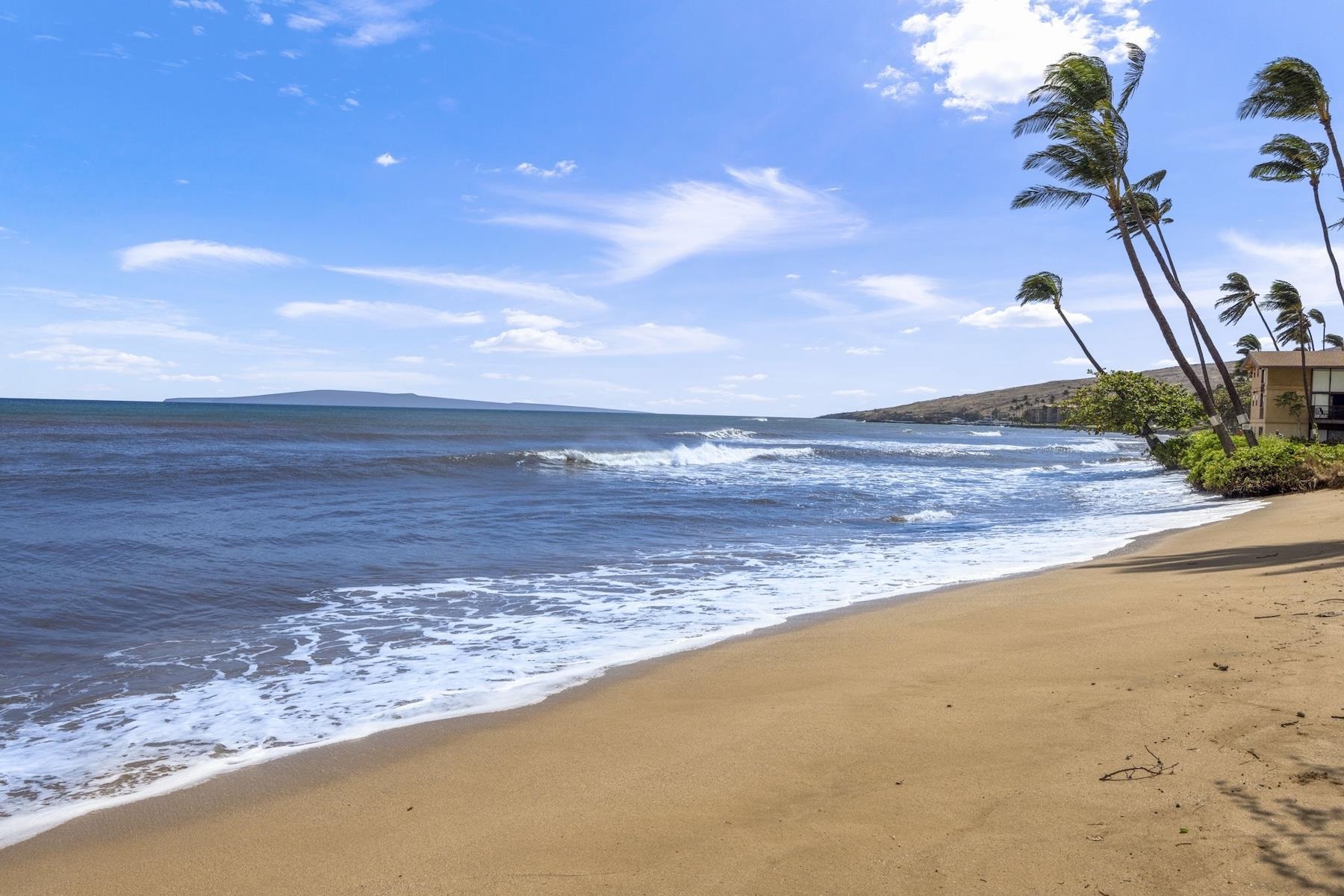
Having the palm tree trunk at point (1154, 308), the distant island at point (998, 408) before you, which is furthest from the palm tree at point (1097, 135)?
the distant island at point (998, 408)

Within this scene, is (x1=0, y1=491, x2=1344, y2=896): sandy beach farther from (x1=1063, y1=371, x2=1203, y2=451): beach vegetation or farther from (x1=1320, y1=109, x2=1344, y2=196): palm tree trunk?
(x1=1063, y1=371, x2=1203, y2=451): beach vegetation

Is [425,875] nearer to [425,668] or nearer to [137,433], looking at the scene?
[425,668]

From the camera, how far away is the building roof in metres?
37.5

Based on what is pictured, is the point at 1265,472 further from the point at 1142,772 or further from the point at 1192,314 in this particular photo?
the point at 1142,772

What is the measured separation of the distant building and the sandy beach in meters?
40.2

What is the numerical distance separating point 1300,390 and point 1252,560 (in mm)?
37486

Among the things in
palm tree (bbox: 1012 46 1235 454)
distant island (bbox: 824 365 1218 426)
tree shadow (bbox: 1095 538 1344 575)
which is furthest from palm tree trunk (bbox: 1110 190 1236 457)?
distant island (bbox: 824 365 1218 426)

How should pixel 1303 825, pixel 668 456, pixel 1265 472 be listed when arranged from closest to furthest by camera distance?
pixel 1303 825 → pixel 1265 472 → pixel 668 456

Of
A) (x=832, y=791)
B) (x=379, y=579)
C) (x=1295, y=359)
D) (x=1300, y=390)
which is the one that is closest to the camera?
(x=832, y=791)

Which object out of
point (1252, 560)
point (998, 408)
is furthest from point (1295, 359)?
point (998, 408)

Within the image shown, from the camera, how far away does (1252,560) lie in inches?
369

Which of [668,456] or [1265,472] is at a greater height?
[1265,472]

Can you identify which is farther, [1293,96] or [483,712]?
[1293,96]

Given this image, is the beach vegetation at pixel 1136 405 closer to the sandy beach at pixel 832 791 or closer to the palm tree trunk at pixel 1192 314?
the palm tree trunk at pixel 1192 314
